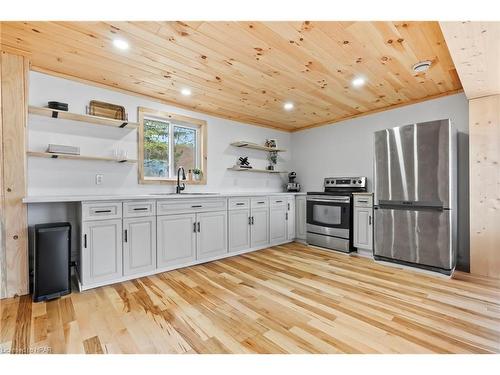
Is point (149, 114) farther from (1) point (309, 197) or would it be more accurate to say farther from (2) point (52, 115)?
(1) point (309, 197)

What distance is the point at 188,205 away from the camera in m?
3.30

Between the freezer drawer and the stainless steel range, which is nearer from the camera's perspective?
the freezer drawer

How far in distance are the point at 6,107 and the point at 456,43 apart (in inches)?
152

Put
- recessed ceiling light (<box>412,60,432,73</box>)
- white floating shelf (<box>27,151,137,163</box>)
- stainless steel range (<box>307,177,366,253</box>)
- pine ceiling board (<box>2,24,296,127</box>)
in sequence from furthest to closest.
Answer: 1. stainless steel range (<box>307,177,366,253</box>)
2. white floating shelf (<box>27,151,137,163</box>)
3. recessed ceiling light (<box>412,60,432,73</box>)
4. pine ceiling board (<box>2,24,296,127</box>)

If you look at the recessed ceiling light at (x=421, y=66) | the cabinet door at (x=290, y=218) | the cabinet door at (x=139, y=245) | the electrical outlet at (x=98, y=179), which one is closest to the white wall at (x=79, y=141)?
the electrical outlet at (x=98, y=179)

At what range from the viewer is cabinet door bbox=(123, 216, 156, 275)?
2.79 metres

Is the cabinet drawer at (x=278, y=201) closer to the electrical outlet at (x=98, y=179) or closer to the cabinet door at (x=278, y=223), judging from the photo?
the cabinet door at (x=278, y=223)

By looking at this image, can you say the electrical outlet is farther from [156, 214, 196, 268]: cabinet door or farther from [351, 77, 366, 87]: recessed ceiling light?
[351, 77, 366, 87]: recessed ceiling light

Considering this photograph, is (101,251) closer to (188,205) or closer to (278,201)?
(188,205)

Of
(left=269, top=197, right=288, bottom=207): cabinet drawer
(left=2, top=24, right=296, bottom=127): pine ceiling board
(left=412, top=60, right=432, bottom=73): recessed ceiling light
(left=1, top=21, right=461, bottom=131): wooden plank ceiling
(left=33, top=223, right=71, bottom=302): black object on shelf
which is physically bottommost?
(left=33, top=223, right=71, bottom=302): black object on shelf

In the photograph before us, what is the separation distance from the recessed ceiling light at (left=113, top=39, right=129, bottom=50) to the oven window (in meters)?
3.49

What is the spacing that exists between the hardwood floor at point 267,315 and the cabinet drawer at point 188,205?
2.53 feet

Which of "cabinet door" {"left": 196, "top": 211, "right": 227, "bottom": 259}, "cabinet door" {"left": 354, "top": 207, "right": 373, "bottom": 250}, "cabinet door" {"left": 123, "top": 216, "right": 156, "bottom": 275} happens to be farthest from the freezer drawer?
"cabinet door" {"left": 123, "top": 216, "right": 156, "bottom": 275}

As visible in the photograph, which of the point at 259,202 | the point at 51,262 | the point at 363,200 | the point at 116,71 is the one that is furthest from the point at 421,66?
the point at 51,262
